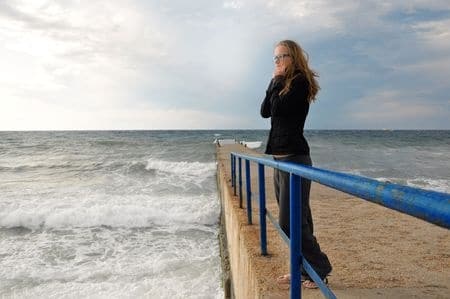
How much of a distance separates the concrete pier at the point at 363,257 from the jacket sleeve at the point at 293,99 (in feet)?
4.15

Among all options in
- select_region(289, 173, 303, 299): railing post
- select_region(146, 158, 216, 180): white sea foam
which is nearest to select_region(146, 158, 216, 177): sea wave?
select_region(146, 158, 216, 180): white sea foam

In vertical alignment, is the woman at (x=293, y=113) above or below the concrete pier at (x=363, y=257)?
above

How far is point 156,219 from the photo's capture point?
9500 mm

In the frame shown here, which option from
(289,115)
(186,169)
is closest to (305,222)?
(289,115)

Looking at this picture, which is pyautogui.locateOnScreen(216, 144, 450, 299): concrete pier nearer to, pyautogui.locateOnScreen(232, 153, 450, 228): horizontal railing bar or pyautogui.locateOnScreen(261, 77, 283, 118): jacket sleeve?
pyautogui.locateOnScreen(261, 77, 283, 118): jacket sleeve

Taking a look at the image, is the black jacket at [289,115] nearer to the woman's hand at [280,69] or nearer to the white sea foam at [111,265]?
the woman's hand at [280,69]

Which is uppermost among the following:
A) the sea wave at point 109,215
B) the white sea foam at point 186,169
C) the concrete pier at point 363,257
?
the concrete pier at point 363,257

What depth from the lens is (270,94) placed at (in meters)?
2.66

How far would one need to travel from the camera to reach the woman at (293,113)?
8.04ft

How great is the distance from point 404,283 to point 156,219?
7.35m

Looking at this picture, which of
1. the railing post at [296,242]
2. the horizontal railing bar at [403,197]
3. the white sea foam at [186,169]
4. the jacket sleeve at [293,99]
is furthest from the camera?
the white sea foam at [186,169]

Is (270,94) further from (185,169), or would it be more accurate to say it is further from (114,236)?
(185,169)

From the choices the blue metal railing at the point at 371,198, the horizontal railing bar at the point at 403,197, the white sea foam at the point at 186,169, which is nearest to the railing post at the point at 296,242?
the blue metal railing at the point at 371,198

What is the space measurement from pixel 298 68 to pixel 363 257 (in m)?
2.09
